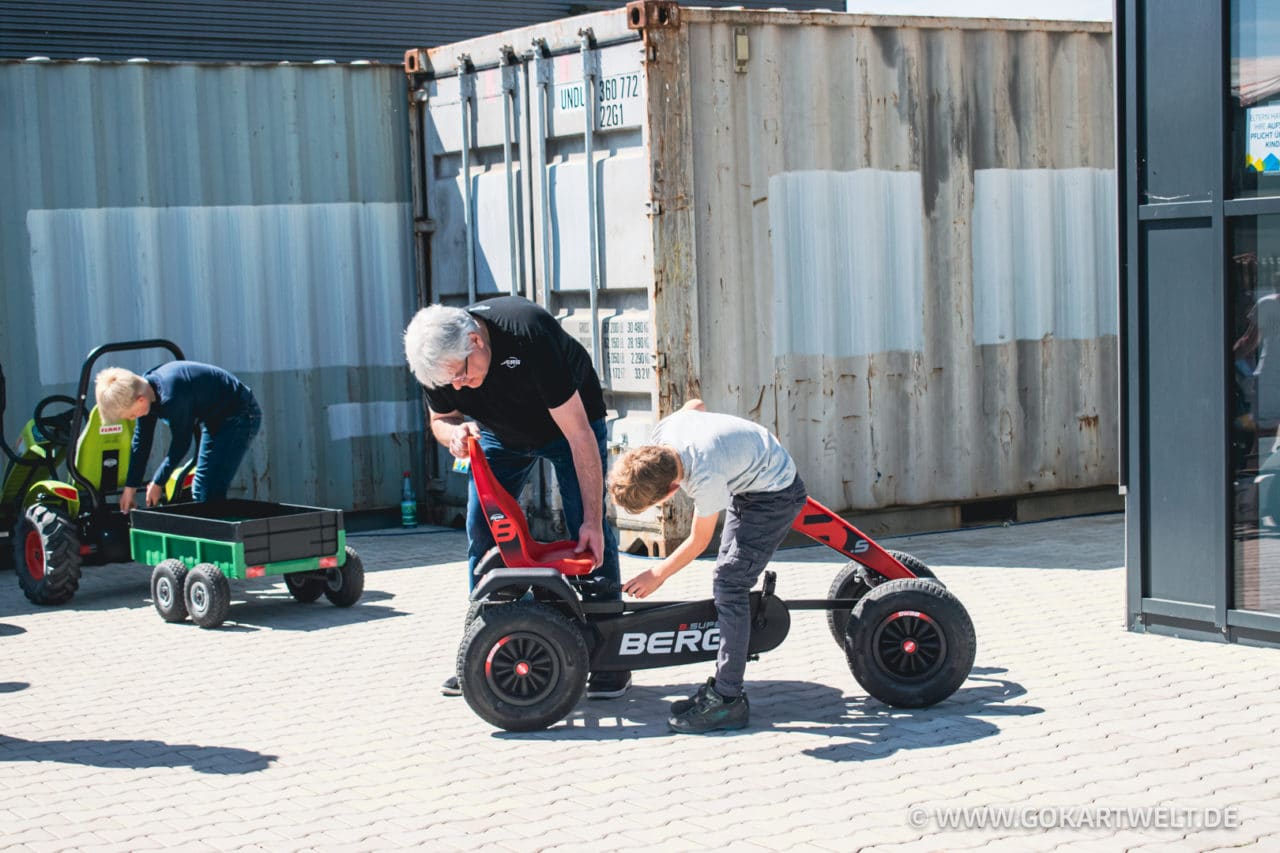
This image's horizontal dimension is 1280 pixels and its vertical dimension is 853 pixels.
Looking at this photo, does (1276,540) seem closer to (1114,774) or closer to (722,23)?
(1114,774)

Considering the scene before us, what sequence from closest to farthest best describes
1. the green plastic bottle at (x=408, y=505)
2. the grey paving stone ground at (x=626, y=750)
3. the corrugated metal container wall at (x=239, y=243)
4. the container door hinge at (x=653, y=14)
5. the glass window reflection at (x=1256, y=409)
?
1. the grey paving stone ground at (x=626, y=750)
2. the glass window reflection at (x=1256, y=409)
3. the container door hinge at (x=653, y=14)
4. the corrugated metal container wall at (x=239, y=243)
5. the green plastic bottle at (x=408, y=505)

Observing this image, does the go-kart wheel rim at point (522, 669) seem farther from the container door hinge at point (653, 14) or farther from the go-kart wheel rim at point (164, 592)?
the container door hinge at point (653, 14)

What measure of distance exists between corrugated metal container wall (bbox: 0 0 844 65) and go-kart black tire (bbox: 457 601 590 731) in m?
12.2

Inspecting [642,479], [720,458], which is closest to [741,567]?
[720,458]

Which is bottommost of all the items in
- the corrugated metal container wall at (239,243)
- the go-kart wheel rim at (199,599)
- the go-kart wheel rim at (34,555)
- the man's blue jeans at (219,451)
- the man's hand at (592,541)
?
the go-kart wheel rim at (199,599)

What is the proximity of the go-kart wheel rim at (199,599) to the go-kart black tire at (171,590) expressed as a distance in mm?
93

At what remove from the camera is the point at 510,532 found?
6.59 metres

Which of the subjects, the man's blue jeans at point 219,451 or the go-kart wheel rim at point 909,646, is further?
the man's blue jeans at point 219,451

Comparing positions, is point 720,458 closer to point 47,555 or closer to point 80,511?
point 47,555

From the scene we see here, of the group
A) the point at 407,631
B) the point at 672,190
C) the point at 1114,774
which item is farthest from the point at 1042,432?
the point at 1114,774

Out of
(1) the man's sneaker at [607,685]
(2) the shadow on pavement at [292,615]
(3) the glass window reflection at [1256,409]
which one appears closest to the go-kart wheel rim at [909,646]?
(1) the man's sneaker at [607,685]

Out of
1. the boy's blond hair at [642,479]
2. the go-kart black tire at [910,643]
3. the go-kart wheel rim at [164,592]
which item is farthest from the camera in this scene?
the go-kart wheel rim at [164,592]

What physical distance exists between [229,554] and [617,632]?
2.97 m

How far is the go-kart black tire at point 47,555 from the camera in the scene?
9.34m
